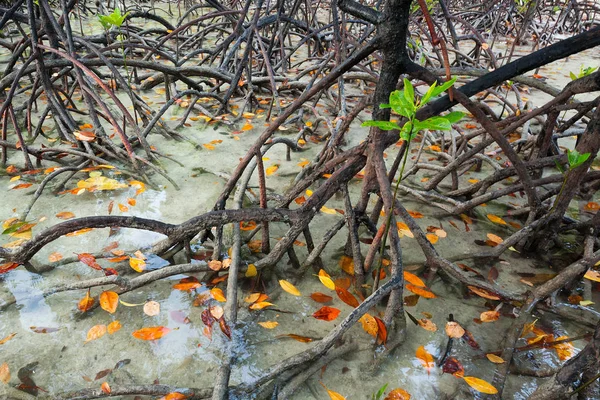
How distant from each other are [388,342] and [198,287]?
768 mm

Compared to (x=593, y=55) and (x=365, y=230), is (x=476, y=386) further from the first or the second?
(x=593, y=55)

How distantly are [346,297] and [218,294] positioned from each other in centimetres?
52

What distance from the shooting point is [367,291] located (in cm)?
154

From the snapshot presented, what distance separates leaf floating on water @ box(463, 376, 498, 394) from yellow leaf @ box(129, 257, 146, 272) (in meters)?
1.30

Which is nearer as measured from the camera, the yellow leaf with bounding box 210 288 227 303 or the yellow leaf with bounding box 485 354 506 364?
the yellow leaf with bounding box 485 354 506 364

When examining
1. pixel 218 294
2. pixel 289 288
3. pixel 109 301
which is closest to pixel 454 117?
pixel 289 288

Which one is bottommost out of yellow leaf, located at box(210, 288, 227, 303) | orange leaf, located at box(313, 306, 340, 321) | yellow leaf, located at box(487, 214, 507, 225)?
yellow leaf, located at box(210, 288, 227, 303)

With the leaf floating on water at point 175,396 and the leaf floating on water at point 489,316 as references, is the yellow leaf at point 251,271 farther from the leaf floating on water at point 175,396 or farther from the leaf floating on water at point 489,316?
the leaf floating on water at point 489,316

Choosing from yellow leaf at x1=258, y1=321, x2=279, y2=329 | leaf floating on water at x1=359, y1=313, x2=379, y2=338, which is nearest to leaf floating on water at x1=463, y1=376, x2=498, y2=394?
leaf floating on water at x1=359, y1=313, x2=379, y2=338

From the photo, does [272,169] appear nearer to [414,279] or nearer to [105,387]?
[414,279]

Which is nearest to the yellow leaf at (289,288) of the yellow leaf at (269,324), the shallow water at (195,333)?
the shallow water at (195,333)

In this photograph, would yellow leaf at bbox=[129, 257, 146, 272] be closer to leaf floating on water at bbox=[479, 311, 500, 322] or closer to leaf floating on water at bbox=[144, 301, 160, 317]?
leaf floating on water at bbox=[144, 301, 160, 317]

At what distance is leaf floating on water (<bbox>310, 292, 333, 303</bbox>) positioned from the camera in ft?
4.82

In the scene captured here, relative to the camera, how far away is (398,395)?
3.69ft
